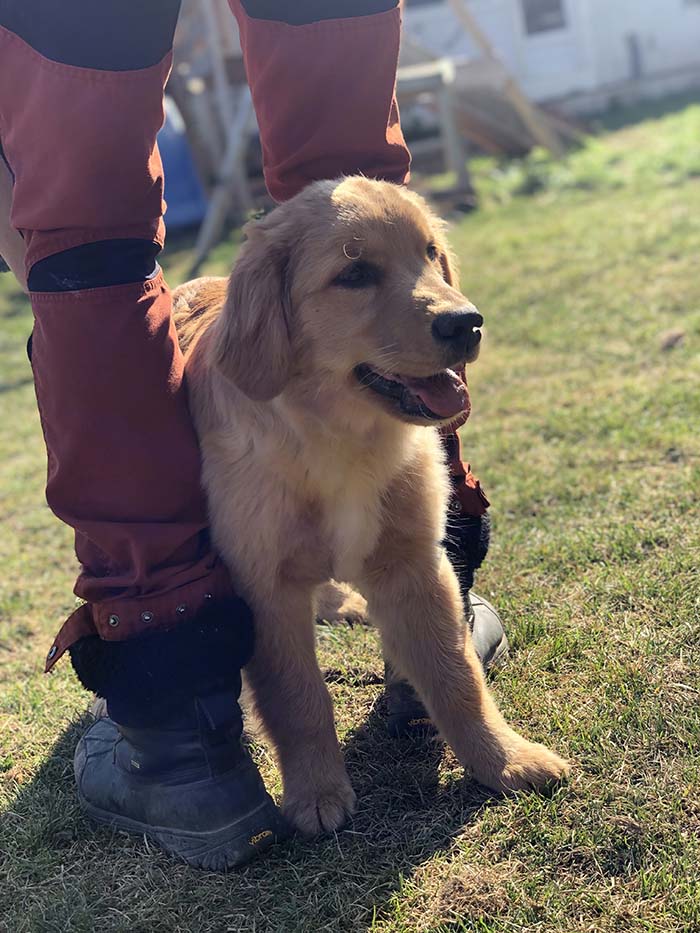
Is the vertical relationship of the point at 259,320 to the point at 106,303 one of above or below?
below

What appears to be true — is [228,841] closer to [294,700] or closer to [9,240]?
[294,700]

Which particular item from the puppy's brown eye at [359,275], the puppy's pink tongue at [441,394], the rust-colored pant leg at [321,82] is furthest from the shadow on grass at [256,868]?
the rust-colored pant leg at [321,82]

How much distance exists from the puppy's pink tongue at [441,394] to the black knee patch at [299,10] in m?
0.86

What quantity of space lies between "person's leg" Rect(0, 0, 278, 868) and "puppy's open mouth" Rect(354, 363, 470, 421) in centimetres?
46

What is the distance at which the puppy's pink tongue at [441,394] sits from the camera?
2256 mm

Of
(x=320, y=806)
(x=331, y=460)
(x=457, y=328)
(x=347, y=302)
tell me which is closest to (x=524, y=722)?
(x=320, y=806)

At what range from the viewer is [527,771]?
2.15m

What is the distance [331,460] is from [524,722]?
2.51 ft

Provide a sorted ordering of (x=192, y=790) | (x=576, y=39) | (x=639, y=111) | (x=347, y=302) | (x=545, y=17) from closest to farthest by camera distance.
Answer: (x=192, y=790) < (x=347, y=302) < (x=639, y=111) < (x=576, y=39) < (x=545, y=17)

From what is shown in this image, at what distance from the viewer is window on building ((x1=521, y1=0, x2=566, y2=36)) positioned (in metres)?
16.3

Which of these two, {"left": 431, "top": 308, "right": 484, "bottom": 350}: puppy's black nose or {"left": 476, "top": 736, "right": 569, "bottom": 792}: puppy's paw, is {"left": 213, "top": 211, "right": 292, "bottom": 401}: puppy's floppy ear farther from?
{"left": 476, "top": 736, "right": 569, "bottom": 792}: puppy's paw

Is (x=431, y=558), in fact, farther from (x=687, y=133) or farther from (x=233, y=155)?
(x=687, y=133)

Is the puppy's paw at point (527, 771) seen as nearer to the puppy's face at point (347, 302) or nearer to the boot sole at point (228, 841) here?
the boot sole at point (228, 841)

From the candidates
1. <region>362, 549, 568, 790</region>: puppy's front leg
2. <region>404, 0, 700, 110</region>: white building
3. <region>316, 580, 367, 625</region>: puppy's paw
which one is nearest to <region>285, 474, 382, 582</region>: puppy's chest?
<region>362, 549, 568, 790</region>: puppy's front leg
